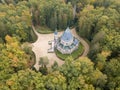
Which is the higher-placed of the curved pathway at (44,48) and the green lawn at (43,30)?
the green lawn at (43,30)

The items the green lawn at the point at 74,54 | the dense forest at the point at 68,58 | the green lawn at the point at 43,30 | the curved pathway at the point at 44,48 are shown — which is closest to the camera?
the dense forest at the point at 68,58

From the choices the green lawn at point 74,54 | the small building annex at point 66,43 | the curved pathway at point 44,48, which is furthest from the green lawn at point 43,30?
the green lawn at point 74,54

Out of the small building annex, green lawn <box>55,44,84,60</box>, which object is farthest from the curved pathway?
the small building annex

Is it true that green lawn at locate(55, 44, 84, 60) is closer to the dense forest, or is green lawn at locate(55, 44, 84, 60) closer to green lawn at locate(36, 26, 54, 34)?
the dense forest

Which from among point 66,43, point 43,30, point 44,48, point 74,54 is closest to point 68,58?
point 66,43

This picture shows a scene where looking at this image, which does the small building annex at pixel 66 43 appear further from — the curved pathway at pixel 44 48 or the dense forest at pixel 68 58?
the dense forest at pixel 68 58

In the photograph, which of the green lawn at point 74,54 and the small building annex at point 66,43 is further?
the green lawn at point 74,54
